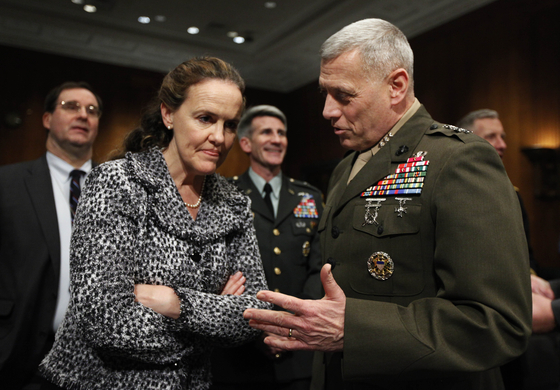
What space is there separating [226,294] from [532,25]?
521cm

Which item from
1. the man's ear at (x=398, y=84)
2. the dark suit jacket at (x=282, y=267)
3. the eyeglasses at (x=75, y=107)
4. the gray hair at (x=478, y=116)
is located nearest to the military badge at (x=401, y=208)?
the man's ear at (x=398, y=84)

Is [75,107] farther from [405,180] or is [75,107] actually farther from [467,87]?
[467,87]

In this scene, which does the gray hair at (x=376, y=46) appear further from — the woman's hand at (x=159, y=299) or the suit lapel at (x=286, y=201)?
the suit lapel at (x=286, y=201)

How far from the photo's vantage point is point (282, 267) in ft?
8.72

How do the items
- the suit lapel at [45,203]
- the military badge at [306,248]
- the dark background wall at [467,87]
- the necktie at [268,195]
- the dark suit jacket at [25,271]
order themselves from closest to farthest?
the dark suit jacket at [25,271] < the suit lapel at [45,203] < the military badge at [306,248] < the necktie at [268,195] < the dark background wall at [467,87]

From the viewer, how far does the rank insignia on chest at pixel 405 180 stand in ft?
4.12

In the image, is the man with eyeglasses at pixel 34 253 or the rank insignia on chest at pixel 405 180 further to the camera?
the man with eyeglasses at pixel 34 253

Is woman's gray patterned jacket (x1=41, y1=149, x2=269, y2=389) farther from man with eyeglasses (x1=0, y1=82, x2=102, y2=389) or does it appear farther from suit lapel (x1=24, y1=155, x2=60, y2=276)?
suit lapel (x1=24, y1=155, x2=60, y2=276)

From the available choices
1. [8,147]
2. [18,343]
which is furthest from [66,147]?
[8,147]

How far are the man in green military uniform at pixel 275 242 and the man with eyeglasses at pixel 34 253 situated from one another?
3.08 ft

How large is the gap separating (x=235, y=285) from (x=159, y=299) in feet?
1.09

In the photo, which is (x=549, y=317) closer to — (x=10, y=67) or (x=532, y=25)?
(x=532, y=25)

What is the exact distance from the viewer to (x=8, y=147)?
672 centimetres

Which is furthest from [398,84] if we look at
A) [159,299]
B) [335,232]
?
[159,299]
